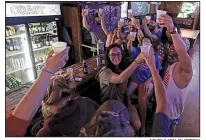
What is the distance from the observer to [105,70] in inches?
64.1

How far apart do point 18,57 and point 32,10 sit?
0.72 m

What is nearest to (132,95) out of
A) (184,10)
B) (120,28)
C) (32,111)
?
(120,28)

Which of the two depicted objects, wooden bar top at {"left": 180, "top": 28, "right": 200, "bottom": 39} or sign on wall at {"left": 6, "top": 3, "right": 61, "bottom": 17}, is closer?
sign on wall at {"left": 6, "top": 3, "right": 61, "bottom": 17}

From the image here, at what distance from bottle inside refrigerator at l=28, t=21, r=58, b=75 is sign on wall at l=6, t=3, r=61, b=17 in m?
0.19

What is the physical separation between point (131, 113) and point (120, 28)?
46.4 inches

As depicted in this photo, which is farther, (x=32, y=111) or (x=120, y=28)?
(x=120, y=28)

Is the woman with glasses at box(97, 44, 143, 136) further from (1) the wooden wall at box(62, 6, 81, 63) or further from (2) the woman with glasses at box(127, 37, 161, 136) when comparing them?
(1) the wooden wall at box(62, 6, 81, 63)

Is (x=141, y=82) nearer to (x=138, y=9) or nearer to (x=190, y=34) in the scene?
(x=138, y=9)

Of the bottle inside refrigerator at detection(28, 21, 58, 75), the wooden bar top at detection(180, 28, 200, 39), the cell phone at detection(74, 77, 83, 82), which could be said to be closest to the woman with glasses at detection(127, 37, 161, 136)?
the cell phone at detection(74, 77, 83, 82)

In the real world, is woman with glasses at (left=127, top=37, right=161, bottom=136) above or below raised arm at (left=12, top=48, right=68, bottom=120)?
below

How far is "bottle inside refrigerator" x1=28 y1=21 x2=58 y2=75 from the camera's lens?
2567 millimetres

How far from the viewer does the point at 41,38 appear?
2699mm

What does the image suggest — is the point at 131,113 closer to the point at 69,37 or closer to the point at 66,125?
the point at 66,125

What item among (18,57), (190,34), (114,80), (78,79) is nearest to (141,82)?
(114,80)
